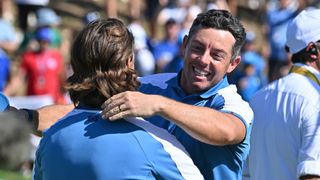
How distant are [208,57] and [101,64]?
620 mm

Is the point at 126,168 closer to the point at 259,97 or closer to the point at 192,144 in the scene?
the point at 192,144

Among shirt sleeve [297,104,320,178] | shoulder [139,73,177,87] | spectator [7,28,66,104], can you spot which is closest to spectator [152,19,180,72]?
spectator [7,28,66,104]

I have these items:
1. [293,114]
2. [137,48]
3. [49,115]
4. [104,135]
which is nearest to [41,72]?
[137,48]

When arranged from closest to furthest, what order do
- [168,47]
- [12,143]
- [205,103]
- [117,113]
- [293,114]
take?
[12,143] < [117,113] < [205,103] < [293,114] < [168,47]

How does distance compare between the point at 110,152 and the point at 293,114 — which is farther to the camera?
the point at 293,114

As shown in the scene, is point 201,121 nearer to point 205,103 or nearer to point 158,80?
point 205,103

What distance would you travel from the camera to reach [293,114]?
4230 mm

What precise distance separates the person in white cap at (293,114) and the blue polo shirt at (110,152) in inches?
42.0

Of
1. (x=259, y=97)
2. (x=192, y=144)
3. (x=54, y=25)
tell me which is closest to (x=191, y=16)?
(x=54, y=25)

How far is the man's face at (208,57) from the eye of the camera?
11.9 feet

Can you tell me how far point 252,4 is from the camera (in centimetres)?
1941

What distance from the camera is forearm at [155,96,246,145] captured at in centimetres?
315

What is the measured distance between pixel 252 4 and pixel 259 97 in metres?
15.1

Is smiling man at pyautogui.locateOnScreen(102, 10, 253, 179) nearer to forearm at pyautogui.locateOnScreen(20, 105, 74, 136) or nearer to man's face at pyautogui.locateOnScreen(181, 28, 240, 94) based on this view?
man's face at pyautogui.locateOnScreen(181, 28, 240, 94)
